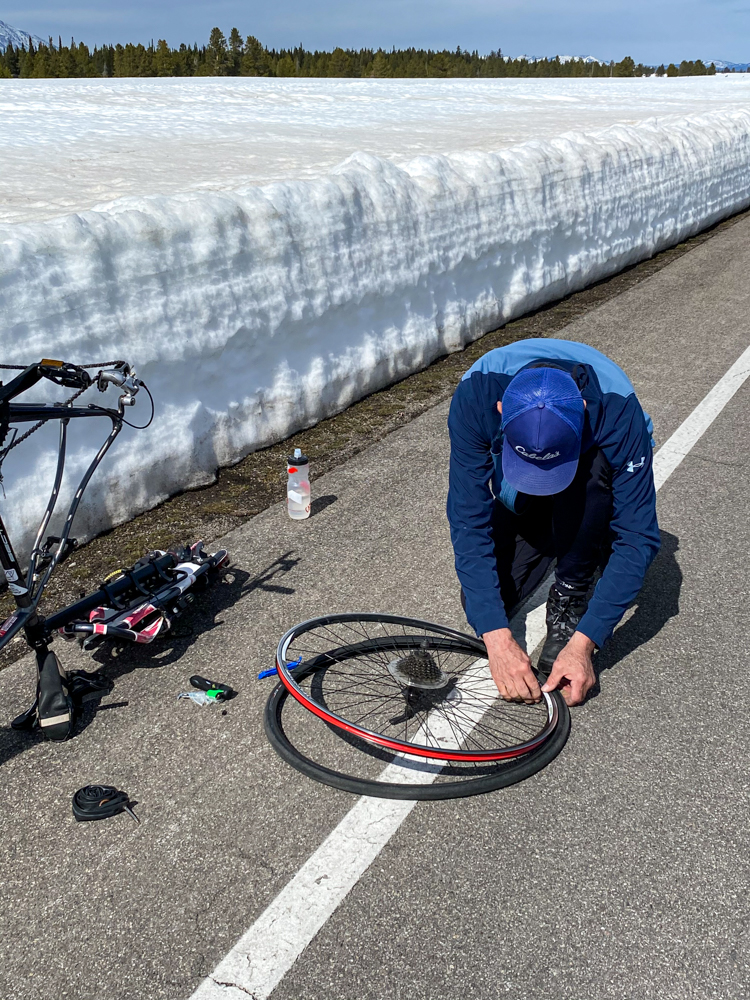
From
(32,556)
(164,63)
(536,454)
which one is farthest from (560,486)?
(164,63)

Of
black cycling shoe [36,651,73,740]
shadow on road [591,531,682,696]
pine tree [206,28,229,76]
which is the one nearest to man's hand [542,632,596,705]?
shadow on road [591,531,682,696]

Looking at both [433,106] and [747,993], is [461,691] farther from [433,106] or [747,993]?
[433,106]

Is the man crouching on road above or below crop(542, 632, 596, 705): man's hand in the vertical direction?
above

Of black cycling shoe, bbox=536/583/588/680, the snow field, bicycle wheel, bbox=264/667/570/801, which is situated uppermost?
the snow field

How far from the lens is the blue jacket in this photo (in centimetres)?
337

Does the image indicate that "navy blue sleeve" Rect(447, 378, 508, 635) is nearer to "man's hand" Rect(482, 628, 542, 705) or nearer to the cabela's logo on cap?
"man's hand" Rect(482, 628, 542, 705)

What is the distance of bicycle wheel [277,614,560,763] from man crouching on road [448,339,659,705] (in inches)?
6.8

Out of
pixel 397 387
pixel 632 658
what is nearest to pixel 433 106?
pixel 397 387

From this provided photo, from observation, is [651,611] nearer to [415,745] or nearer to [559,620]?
[559,620]

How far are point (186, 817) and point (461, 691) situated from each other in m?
1.29

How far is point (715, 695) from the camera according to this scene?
352 centimetres

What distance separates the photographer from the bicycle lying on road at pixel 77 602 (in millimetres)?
3244

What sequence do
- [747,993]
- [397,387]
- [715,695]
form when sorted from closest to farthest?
[747,993] → [715,695] → [397,387]

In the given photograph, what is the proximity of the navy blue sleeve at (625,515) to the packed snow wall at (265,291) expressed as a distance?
3036 millimetres
